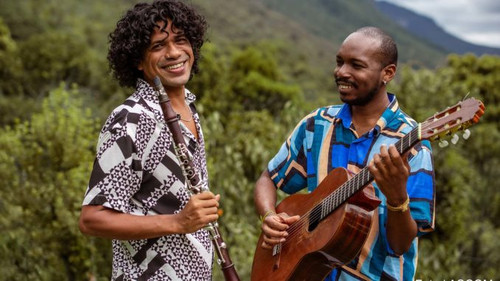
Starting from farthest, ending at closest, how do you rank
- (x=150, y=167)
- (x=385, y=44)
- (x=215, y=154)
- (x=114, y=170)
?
(x=215, y=154) < (x=385, y=44) < (x=150, y=167) < (x=114, y=170)

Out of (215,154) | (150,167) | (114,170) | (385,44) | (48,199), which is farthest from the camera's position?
(215,154)

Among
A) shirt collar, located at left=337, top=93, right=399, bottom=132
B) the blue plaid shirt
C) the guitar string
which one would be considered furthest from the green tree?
shirt collar, located at left=337, top=93, right=399, bottom=132

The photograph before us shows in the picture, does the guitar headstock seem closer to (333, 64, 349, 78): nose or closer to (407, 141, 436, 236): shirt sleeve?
(407, 141, 436, 236): shirt sleeve

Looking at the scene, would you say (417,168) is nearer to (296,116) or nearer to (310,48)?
(296,116)

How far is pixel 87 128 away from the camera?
29.4 ft

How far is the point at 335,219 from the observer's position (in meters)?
2.95

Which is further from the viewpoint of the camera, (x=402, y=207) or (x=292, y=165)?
(x=292, y=165)

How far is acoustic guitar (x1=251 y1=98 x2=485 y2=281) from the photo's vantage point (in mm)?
2547

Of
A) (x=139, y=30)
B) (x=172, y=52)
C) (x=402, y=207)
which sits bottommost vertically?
(x=402, y=207)

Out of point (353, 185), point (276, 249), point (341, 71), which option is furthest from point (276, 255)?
point (341, 71)

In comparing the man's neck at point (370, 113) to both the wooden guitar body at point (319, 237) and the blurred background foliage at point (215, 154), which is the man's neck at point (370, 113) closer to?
the wooden guitar body at point (319, 237)

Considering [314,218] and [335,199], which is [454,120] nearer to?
[335,199]

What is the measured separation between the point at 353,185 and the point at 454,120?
579 millimetres

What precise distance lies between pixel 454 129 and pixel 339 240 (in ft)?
Answer: 2.51
